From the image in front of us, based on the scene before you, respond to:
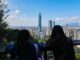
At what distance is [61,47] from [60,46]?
27mm

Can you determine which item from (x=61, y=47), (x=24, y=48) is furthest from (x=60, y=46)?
(x=24, y=48)

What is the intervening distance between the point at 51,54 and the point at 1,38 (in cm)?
289

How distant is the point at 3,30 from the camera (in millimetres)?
10422

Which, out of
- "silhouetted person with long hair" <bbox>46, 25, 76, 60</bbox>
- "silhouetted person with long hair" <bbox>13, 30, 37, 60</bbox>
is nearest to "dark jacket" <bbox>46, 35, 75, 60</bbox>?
"silhouetted person with long hair" <bbox>46, 25, 76, 60</bbox>

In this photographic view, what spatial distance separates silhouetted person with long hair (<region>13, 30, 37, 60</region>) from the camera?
6.27 meters

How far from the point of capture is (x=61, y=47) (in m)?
6.39

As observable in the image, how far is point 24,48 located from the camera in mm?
6305

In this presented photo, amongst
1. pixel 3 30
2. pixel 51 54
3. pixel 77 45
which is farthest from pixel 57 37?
pixel 3 30

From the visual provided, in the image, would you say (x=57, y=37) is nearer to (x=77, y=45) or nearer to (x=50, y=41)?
(x=50, y=41)

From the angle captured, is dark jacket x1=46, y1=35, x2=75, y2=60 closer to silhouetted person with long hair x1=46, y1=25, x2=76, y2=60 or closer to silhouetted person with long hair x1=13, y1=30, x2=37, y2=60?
silhouetted person with long hair x1=46, y1=25, x2=76, y2=60

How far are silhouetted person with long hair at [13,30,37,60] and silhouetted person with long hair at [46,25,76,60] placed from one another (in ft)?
1.17

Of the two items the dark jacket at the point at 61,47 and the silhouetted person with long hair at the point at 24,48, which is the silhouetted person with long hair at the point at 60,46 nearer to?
the dark jacket at the point at 61,47

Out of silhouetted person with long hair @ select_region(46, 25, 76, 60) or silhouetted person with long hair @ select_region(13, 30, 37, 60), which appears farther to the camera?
silhouetted person with long hair @ select_region(46, 25, 76, 60)

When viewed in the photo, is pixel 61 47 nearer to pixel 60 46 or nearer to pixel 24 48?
pixel 60 46
